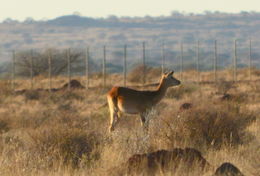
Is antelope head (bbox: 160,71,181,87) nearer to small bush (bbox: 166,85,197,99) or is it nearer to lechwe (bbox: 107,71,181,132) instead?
lechwe (bbox: 107,71,181,132)

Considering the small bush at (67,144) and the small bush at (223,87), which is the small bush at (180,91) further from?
the small bush at (67,144)

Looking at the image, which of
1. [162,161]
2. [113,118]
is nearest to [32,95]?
[113,118]

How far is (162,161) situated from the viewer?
1111cm

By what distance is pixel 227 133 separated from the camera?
14.4m

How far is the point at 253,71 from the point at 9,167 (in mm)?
40336

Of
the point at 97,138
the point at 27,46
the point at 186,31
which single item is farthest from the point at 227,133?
the point at 186,31

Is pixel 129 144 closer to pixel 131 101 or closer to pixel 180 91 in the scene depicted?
pixel 131 101

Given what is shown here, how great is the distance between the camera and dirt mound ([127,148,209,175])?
10.7 m

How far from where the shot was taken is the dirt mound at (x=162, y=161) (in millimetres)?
10703

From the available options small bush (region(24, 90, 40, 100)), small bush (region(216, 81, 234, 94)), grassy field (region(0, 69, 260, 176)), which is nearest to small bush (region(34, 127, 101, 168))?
grassy field (region(0, 69, 260, 176))

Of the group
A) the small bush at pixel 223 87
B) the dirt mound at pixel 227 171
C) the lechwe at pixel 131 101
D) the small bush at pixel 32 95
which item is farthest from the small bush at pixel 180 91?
the dirt mound at pixel 227 171

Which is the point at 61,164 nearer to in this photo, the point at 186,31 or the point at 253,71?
the point at 253,71

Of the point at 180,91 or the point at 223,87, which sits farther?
the point at 223,87

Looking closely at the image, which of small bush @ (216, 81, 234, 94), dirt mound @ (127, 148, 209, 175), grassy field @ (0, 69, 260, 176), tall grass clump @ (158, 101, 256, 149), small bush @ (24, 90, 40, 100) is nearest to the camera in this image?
dirt mound @ (127, 148, 209, 175)
